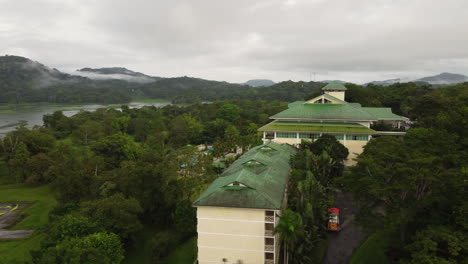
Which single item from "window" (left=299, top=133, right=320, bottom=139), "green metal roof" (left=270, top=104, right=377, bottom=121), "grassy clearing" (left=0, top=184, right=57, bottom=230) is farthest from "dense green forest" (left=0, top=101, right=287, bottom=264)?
"window" (left=299, top=133, right=320, bottom=139)

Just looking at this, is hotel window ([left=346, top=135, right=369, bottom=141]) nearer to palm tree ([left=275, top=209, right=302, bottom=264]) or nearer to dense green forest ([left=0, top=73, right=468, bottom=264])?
dense green forest ([left=0, top=73, right=468, bottom=264])

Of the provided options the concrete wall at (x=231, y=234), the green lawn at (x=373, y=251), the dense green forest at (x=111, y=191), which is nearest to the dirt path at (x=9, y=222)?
the dense green forest at (x=111, y=191)

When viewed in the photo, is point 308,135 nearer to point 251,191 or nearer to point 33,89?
point 251,191

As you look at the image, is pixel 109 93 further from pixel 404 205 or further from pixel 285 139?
pixel 404 205

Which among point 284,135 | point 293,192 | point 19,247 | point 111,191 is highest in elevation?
point 284,135

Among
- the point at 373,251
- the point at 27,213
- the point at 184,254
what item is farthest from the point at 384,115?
the point at 27,213

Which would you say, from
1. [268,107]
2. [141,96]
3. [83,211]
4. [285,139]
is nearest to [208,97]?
[141,96]
